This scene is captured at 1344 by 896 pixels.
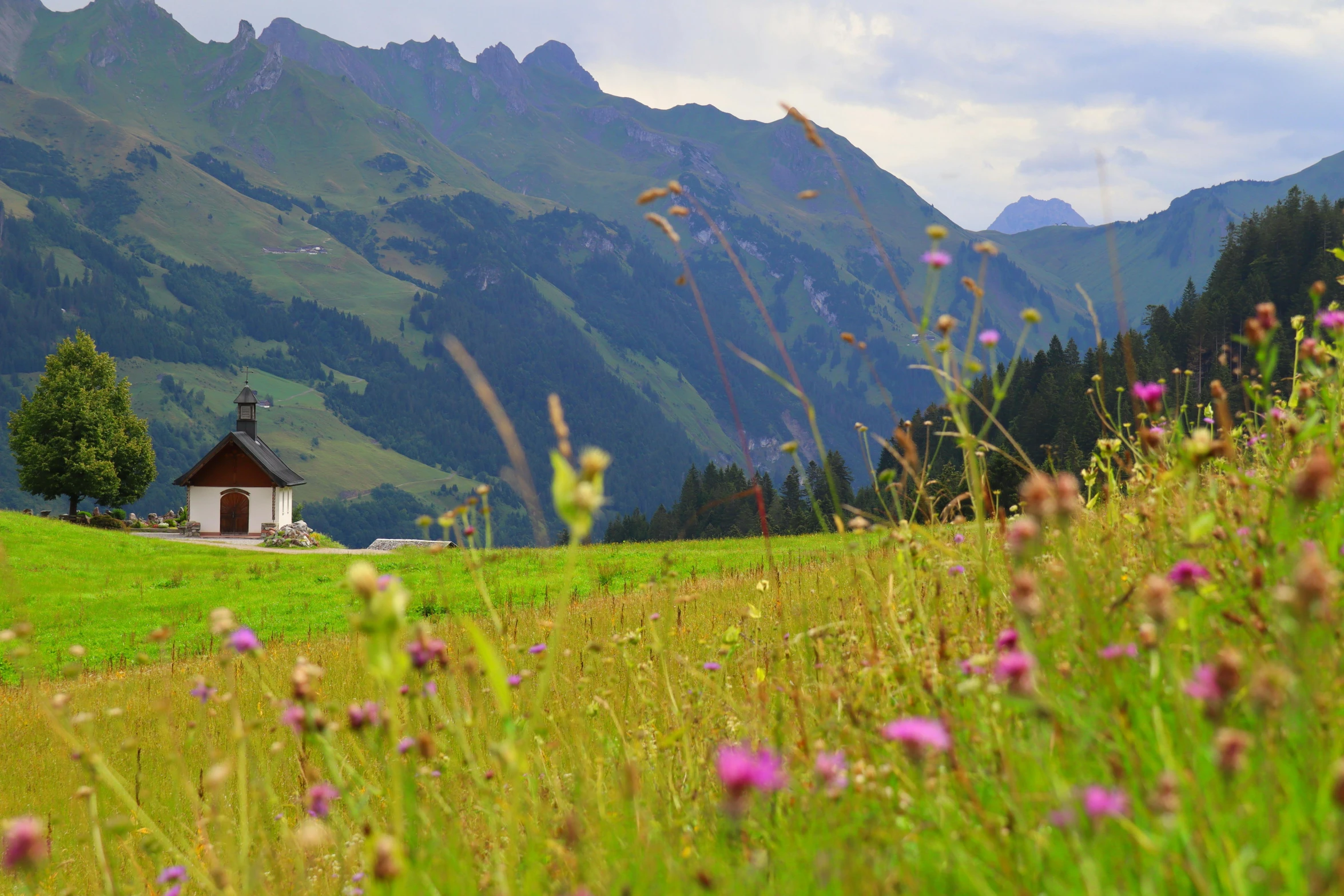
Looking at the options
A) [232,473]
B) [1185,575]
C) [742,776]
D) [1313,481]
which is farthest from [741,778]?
[232,473]

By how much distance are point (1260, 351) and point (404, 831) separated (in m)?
2.99

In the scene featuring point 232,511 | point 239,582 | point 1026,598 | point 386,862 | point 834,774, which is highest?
point 1026,598

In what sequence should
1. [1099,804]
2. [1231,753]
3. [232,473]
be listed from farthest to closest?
[232,473] < [1099,804] < [1231,753]

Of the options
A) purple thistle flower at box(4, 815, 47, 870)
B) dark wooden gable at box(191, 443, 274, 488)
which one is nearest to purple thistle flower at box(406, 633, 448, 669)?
purple thistle flower at box(4, 815, 47, 870)

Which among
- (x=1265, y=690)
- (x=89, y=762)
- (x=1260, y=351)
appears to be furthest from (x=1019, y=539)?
(x=89, y=762)

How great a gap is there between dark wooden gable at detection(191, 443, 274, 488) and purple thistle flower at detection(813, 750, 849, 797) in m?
66.5

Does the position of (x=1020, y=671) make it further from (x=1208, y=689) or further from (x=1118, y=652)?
(x=1118, y=652)

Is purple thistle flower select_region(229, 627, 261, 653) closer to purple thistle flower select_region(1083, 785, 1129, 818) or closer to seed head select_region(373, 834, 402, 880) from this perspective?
seed head select_region(373, 834, 402, 880)

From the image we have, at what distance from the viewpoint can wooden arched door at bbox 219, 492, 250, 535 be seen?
61.6 m

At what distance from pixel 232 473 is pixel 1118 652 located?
6837cm

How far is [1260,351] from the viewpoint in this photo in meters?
2.05

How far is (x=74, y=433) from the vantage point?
54219 mm

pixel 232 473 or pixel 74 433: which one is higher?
pixel 74 433

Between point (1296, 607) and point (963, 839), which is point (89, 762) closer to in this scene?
point (963, 839)
